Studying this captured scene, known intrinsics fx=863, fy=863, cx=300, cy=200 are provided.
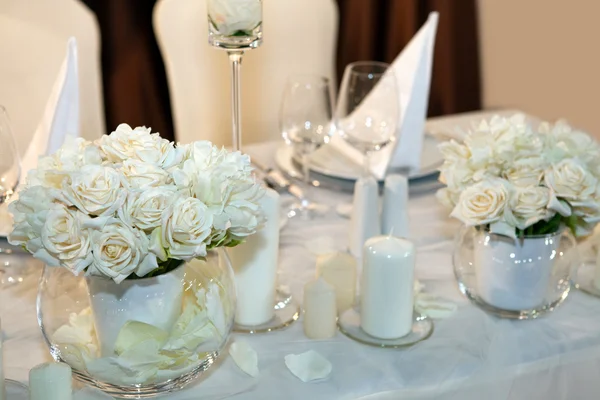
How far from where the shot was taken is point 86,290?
0.97 metres

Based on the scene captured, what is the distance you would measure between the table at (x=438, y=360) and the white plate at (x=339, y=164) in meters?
0.36

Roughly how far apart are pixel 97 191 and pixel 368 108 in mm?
593

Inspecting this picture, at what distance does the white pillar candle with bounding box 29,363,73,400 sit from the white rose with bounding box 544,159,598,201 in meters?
0.62

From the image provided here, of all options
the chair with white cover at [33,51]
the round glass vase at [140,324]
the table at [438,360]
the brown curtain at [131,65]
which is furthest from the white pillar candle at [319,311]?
the brown curtain at [131,65]

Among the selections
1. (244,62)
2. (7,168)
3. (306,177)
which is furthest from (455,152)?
(244,62)

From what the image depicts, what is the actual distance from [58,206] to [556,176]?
61cm

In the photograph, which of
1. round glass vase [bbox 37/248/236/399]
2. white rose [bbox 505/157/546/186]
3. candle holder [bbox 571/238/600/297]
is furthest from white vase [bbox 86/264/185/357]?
candle holder [bbox 571/238/600/297]

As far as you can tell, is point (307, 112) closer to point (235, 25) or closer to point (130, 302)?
point (235, 25)

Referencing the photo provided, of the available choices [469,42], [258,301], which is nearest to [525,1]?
[469,42]

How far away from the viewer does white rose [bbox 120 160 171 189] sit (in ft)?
2.90

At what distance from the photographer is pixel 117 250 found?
33.6 inches

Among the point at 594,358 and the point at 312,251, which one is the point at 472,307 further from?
the point at 312,251

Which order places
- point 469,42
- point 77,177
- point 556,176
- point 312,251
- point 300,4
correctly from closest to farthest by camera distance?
point 77,177 < point 556,176 < point 312,251 < point 300,4 < point 469,42

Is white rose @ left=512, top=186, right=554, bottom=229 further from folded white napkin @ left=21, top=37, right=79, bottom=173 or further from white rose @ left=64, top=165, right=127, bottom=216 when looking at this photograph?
folded white napkin @ left=21, top=37, right=79, bottom=173
